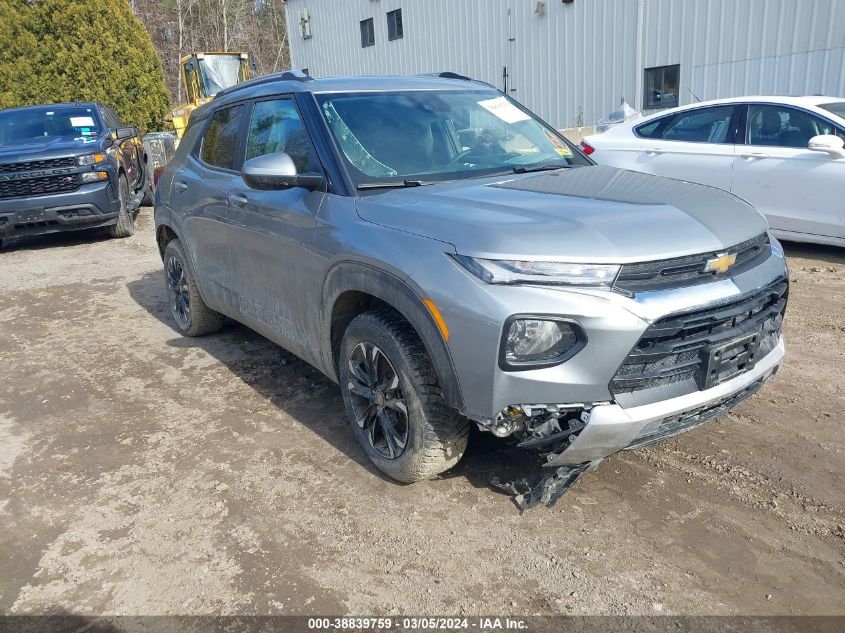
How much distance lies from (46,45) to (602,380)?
2272 centimetres

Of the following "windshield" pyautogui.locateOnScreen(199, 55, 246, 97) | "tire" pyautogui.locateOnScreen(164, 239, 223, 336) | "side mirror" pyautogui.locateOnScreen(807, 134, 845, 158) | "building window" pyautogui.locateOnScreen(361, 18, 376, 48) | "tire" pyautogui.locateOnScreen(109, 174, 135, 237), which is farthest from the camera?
"building window" pyautogui.locateOnScreen(361, 18, 376, 48)

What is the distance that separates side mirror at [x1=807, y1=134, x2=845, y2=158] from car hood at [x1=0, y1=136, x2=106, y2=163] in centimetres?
875

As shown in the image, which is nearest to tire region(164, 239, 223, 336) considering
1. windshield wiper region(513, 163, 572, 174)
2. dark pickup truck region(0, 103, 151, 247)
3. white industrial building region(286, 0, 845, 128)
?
windshield wiper region(513, 163, 572, 174)

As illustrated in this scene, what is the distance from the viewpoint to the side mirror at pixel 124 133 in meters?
10.9

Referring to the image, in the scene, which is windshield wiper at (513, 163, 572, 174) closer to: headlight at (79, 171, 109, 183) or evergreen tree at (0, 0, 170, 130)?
headlight at (79, 171, 109, 183)

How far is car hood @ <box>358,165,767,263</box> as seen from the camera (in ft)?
8.32

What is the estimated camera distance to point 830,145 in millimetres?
6230

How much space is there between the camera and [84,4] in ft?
66.4

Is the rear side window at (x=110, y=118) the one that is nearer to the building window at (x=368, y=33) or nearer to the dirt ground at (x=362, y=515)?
the dirt ground at (x=362, y=515)

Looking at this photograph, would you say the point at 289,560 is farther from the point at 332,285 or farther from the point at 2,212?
the point at 2,212

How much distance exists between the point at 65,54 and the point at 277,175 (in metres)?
20.6

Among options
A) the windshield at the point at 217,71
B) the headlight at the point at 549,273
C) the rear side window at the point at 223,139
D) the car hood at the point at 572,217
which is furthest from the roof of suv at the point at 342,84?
the windshield at the point at 217,71

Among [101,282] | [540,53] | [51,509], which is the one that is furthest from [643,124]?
[540,53]

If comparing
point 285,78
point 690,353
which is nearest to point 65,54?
point 285,78
